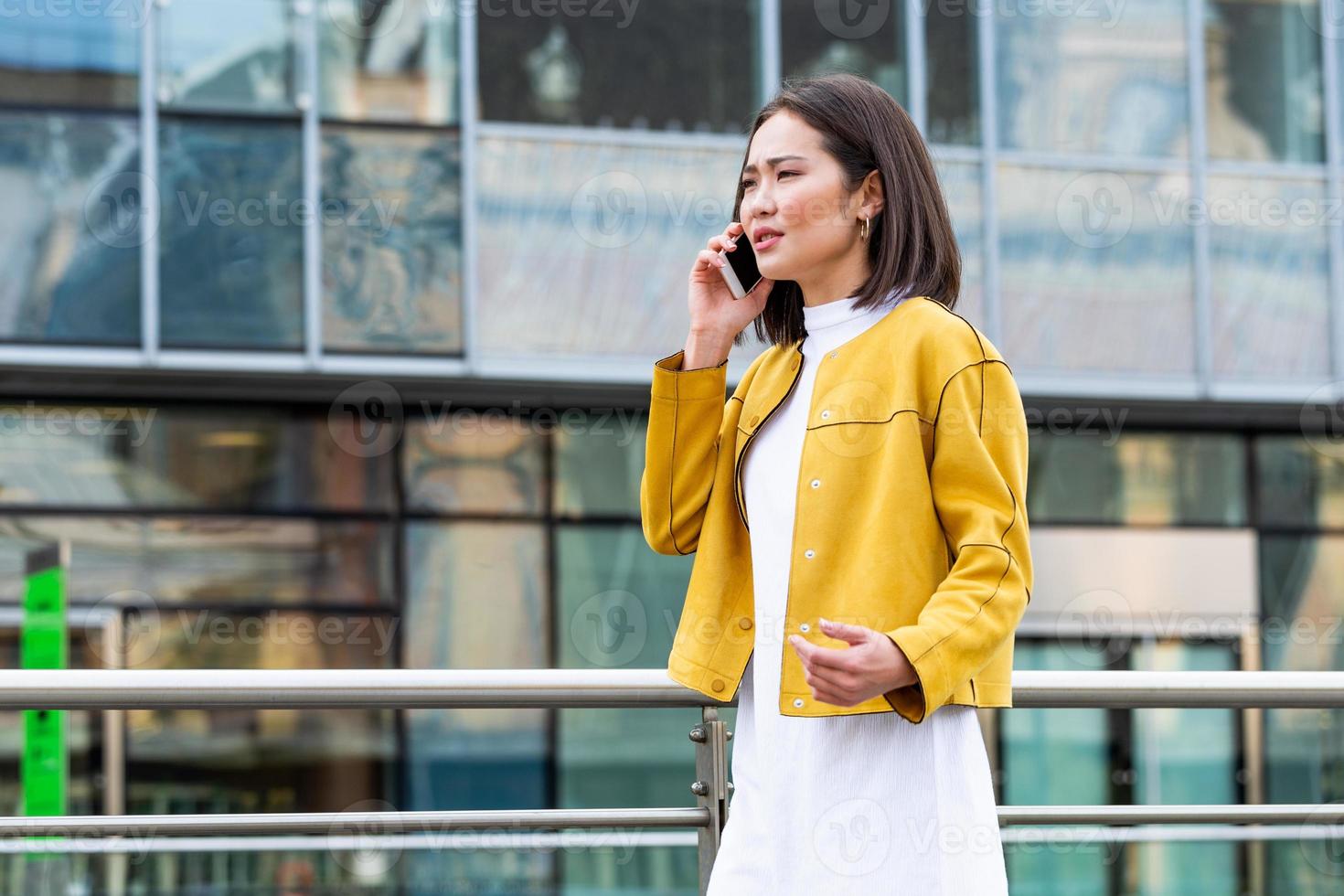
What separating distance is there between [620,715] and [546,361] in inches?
85.1

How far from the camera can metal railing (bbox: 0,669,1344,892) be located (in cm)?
282

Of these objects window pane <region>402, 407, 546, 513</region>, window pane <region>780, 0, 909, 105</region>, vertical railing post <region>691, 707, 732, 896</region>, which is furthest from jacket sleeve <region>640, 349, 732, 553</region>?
window pane <region>780, 0, 909, 105</region>

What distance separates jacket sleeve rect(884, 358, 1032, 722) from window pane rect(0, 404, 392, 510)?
8.14 metres

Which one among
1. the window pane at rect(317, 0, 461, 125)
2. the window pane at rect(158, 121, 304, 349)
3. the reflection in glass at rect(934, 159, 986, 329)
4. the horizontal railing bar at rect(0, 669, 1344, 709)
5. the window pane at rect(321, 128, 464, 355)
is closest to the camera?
the horizontal railing bar at rect(0, 669, 1344, 709)

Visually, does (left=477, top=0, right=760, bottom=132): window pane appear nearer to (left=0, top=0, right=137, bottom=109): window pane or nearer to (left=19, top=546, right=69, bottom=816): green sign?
(left=0, top=0, right=137, bottom=109): window pane

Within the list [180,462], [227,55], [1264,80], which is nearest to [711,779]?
[180,462]

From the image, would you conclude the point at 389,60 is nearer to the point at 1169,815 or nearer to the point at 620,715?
the point at 620,715

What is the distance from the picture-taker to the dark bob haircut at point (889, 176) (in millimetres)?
2225

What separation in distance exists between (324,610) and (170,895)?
5.74ft

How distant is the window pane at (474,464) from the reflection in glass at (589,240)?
0.47 metres

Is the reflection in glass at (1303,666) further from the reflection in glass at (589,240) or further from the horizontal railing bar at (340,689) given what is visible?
the horizontal railing bar at (340,689)

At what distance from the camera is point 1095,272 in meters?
10.7

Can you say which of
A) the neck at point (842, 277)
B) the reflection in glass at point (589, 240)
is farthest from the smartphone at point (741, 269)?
the reflection in glass at point (589, 240)

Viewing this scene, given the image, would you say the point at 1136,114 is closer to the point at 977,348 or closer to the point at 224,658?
the point at 224,658
